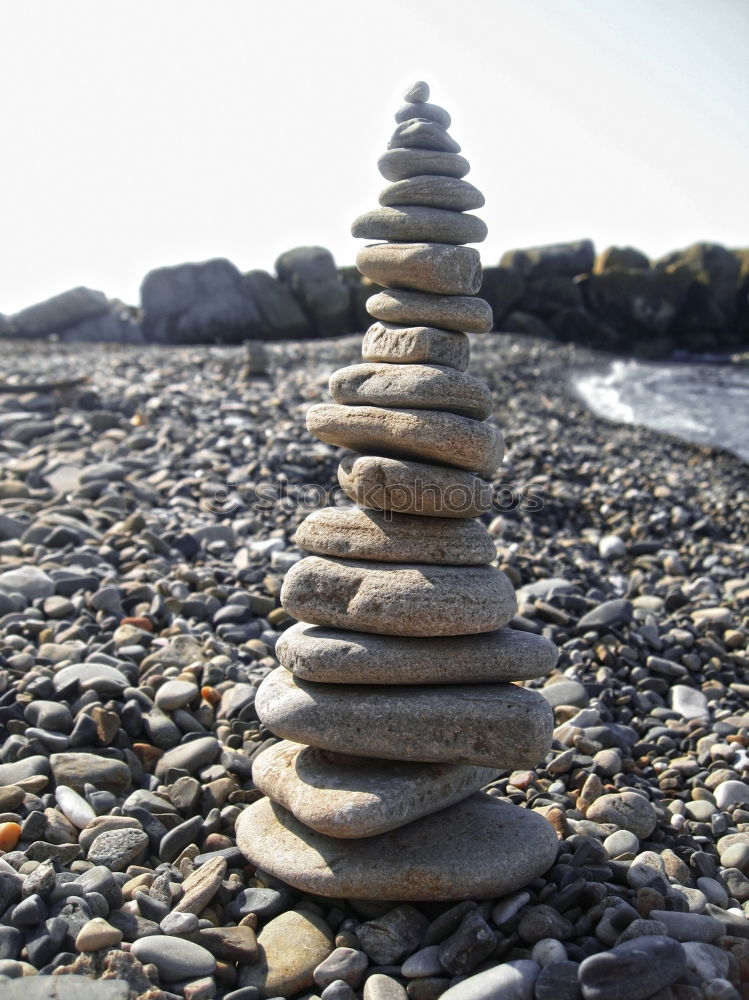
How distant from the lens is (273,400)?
13.3 meters

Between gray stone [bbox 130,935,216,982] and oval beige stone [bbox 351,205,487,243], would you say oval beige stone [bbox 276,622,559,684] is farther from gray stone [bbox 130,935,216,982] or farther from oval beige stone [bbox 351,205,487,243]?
oval beige stone [bbox 351,205,487,243]

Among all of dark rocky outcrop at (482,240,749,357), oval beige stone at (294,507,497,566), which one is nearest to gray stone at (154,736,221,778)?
oval beige stone at (294,507,497,566)

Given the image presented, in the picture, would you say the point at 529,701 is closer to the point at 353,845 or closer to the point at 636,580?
the point at 353,845

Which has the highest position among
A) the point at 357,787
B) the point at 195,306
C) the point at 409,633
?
the point at 195,306

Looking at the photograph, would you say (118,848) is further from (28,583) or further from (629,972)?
(28,583)

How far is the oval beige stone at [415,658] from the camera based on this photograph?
13.4ft

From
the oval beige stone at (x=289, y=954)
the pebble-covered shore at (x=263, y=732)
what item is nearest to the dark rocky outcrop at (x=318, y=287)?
the pebble-covered shore at (x=263, y=732)

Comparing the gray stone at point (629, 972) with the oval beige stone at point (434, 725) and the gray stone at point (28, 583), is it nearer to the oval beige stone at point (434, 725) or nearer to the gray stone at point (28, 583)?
the oval beige stone at point (434, 725)

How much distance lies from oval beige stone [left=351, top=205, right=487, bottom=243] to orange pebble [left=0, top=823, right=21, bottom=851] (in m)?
3.40

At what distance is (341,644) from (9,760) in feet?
Answer: 6.73

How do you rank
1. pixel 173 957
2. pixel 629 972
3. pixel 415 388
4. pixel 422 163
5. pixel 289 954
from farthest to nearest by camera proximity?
pixel 422 163
pixel 415 388
pixel 289 954
pixel 173 957
pixel 629 972

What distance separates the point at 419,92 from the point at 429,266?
3.29 ft

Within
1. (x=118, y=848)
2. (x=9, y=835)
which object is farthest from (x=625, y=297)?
(x=9, y=835)

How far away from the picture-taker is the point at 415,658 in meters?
4.07
